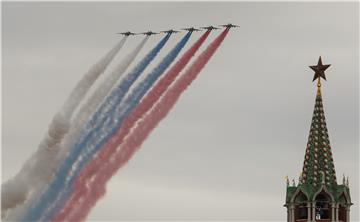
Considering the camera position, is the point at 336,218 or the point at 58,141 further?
the point at 336,218

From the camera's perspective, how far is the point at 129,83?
598ft

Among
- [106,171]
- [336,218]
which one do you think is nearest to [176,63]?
[106,171]

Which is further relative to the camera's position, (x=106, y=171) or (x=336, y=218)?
(x=336, y=218)

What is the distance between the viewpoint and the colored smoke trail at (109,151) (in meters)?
175

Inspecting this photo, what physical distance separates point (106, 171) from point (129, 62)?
1279 centimetres

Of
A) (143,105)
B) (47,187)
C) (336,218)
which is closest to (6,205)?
(47,187)

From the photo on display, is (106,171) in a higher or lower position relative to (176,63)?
lower

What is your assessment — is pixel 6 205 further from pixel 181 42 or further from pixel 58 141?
pixel 181 42

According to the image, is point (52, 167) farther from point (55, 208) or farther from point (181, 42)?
point (181, 42)

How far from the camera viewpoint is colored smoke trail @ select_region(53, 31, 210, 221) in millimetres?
175375

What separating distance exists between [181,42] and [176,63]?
2306 mm

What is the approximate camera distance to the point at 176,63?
183500 millimetres

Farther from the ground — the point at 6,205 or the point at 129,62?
the point at 129,62

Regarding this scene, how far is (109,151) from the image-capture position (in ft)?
588
